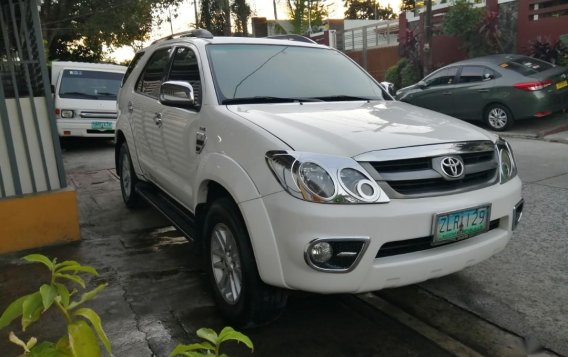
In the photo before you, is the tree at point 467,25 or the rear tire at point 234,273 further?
the tree at point 467,25

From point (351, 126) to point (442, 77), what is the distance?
9168 millimetres

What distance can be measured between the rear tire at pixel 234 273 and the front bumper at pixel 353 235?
141 mm

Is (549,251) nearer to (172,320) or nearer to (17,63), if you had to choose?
(172,320)

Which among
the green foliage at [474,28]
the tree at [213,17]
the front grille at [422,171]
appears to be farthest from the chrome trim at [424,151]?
the tree at [213,17]

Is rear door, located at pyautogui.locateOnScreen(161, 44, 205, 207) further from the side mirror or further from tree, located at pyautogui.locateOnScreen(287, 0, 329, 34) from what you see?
tree, located at pyautogui.locateOnScreen(287, 0, 329, 34)

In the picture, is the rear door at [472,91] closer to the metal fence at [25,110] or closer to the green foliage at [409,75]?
the green foliage at [409,75]

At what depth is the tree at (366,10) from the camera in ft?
178

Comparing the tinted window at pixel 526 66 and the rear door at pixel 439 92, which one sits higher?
the tinted window at pixel 526 66

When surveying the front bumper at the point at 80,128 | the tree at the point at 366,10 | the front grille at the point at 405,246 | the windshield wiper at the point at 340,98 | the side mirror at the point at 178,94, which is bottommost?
the front bumper at the point at 80,128

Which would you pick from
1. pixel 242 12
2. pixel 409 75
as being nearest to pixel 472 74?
pixel 409 75

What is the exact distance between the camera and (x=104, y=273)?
13.1 feet

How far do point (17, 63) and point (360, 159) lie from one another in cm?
341

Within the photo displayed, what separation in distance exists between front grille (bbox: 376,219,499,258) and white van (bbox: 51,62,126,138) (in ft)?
30.0

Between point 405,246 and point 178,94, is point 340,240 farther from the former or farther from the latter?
point 178,94
